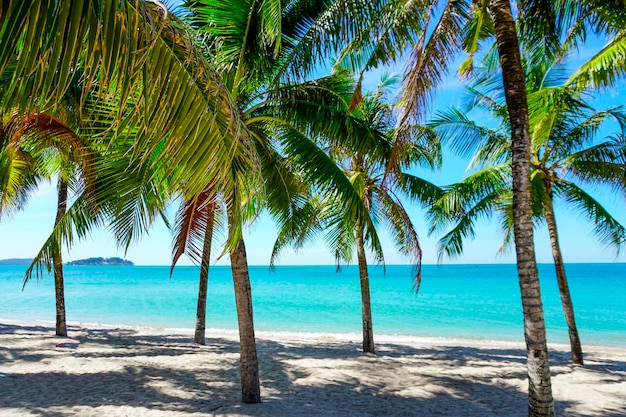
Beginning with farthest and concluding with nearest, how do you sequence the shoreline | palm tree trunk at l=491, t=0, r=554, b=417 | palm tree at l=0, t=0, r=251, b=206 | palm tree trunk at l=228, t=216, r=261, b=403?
1. the shoreline
2. palm tree trunk at l=228, t=216, r=261, b=403
3. palm tree trunk at l=491, t=0, r=554, b=417
4. palm tree at l=0, t=0, r=251, b=206

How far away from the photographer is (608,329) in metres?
20.3

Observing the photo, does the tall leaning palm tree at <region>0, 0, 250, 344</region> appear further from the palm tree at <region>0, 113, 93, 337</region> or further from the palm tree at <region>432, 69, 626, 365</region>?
the palm tree at <region>432, 69, 626, 365</region>

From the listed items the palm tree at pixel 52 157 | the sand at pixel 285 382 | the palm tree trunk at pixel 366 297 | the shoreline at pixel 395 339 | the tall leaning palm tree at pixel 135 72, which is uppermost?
the palm tree at pixel 52 157

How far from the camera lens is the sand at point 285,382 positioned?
5.90 m

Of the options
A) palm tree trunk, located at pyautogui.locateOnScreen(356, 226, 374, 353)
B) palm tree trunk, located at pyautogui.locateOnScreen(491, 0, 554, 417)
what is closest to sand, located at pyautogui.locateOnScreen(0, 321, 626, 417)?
palm tree trunk, located at pyautogui.locateOnScreen(356, 226, 374, 353)

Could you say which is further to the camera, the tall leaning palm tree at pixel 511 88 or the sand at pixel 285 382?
the sand at pixel 285 382

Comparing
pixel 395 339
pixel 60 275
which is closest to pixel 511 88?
pixel 60 275

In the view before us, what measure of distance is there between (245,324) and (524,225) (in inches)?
145

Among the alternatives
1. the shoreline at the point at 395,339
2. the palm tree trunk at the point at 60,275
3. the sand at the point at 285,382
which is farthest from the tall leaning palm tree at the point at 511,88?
the shoreline at the point at 395,339

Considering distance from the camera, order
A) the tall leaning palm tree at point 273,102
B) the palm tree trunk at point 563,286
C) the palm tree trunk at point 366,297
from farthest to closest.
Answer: the palm tree trunk at point 366,297
the palm tree trunk at point 563,286
the tall leaning palm tree at point 273,102

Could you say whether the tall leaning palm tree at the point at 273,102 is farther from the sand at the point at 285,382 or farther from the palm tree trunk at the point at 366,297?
the palm tree trunk at the point at 366,297

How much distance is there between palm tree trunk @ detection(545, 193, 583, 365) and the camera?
29.8 ft

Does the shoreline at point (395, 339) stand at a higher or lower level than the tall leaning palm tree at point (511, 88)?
lower

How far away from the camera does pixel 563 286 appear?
9125mm
